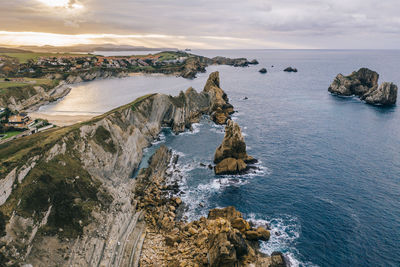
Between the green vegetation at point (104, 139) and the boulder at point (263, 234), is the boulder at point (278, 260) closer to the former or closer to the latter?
the boulder at point (263, 234)

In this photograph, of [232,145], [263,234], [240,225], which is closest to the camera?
[263,234]

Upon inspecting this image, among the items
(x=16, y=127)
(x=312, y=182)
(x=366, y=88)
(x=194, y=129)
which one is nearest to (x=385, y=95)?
(x=366, y=88)

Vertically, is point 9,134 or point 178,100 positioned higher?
point 178,100

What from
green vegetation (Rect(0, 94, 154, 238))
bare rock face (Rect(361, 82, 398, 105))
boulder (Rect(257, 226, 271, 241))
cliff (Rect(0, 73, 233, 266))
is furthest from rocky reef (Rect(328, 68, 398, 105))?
green vegetation (Rect(0, 94, 154, 238))

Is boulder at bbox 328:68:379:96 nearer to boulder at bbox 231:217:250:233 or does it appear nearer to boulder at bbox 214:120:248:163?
boulder at bbox 214:120:248:163

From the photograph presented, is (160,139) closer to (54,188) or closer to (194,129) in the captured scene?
(194,129)
